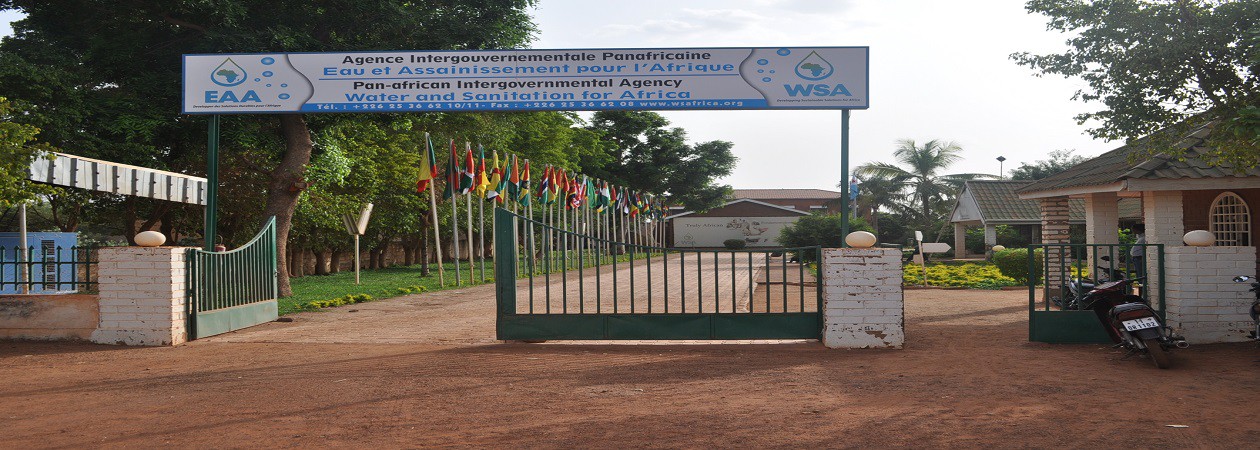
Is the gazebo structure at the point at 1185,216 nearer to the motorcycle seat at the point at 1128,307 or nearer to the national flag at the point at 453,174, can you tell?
the motorcycle seat at the point at 1128,307

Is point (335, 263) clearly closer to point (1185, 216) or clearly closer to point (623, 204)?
point (623, 204)

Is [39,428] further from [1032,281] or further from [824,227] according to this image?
[824,227]

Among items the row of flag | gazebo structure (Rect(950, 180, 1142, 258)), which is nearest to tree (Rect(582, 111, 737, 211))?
the row of flag

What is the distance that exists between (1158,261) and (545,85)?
6.88 meters

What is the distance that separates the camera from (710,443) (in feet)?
18.3

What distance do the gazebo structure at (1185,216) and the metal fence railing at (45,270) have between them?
450 inches

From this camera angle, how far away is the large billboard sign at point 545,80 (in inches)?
418

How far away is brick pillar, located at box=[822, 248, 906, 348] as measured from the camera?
9.48m

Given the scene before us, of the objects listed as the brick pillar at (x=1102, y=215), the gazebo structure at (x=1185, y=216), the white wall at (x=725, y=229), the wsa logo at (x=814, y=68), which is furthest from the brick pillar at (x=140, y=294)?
the white wall at (x=725, y=229)

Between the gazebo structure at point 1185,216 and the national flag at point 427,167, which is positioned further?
the national flag at point 427,167

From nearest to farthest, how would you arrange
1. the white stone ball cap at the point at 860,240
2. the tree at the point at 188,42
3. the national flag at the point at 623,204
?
the white stone ball cap at the point at 860,240, the tree at the point at 188,42, the national flag at the point at 623,204

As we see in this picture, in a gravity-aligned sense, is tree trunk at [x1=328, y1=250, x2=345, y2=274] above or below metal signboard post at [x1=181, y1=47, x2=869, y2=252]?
below

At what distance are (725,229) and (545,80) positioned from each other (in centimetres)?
5773

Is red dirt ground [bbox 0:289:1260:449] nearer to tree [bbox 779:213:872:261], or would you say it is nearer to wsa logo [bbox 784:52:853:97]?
wsa logo [bbox 784:52:853:97]
